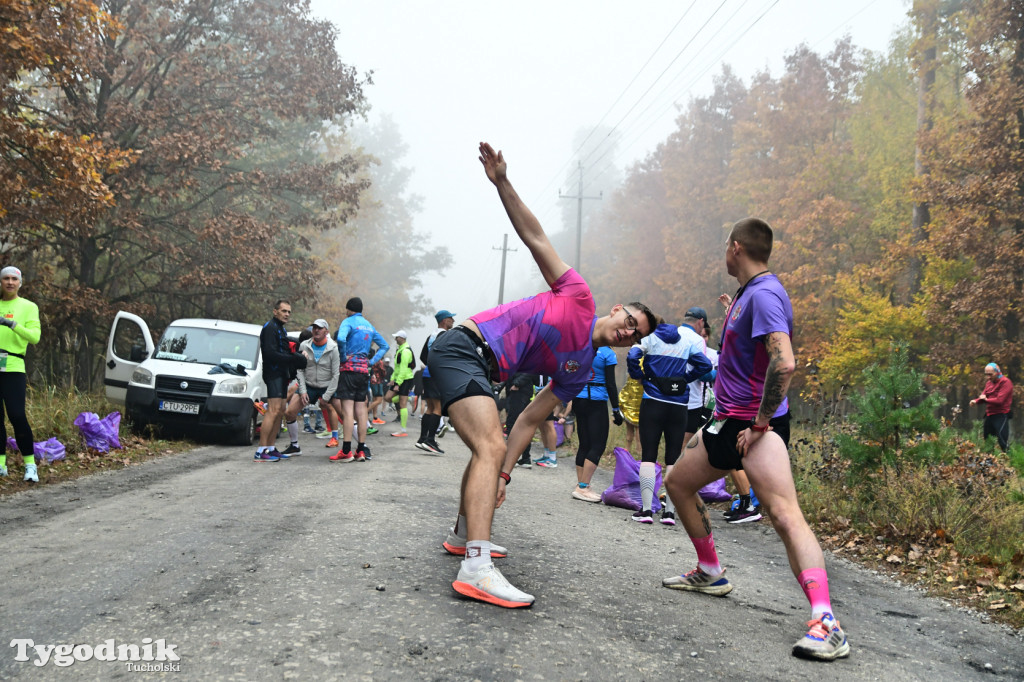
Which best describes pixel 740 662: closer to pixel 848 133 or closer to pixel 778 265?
pixel 778 265

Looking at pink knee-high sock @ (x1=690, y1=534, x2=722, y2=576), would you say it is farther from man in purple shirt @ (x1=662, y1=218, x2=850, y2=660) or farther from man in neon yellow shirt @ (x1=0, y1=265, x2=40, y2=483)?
man in neon yellow shirt @ (x1=0, y1=265, x2=40, y2=483)

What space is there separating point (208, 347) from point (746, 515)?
927 centimetres

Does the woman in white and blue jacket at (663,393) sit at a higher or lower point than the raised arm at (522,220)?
lower

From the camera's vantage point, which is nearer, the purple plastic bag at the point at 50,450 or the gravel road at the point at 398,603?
the gravel road at the point at 398,603

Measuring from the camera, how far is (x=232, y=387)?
12602 millimetres

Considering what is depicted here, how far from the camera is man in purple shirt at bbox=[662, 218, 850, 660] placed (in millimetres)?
3902

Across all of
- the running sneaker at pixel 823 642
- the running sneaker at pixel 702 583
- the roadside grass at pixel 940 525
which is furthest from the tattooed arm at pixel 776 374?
the roadside grass at pixel 940 525

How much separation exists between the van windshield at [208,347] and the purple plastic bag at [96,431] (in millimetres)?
2987

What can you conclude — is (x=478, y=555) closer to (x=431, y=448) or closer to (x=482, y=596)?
(x=482, y=596)

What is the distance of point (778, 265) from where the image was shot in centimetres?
2981

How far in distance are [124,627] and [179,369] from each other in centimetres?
976

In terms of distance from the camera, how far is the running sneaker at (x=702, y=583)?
4.87 m

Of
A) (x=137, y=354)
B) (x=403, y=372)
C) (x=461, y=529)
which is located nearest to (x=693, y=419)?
(x=461, y=529)

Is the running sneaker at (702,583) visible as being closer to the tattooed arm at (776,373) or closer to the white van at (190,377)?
the tattooed arm at (776,373)
